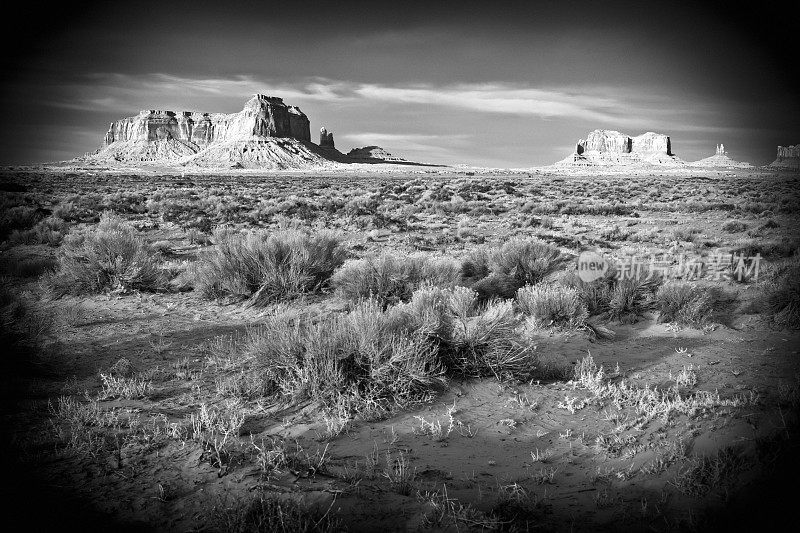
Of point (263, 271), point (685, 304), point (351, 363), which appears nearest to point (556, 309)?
point (685, 304)

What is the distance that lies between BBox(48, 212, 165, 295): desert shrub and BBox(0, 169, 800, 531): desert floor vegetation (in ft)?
0.18

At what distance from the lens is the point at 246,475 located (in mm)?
3336

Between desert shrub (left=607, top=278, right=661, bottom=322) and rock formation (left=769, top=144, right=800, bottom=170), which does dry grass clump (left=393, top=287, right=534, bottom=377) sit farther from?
rock formation (left=769, top=144, right=800, bottom=170)

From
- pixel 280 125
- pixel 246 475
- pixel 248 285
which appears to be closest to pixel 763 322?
pixel 246 475

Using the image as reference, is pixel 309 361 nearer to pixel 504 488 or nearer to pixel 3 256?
Result: pixel 504 488

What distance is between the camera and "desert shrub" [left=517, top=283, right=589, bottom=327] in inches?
282

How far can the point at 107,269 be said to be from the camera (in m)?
9.06

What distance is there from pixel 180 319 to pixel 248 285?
142cm

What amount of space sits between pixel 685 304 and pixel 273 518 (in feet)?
23.6

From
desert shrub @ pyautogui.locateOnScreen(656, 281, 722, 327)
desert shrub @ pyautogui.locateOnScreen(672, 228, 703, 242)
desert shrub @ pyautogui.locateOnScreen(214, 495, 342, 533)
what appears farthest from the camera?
desert shrub @ pyautogui.locateOnScreen(672, 228, 703, 242)

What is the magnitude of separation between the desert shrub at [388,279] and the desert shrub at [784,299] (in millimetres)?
4990

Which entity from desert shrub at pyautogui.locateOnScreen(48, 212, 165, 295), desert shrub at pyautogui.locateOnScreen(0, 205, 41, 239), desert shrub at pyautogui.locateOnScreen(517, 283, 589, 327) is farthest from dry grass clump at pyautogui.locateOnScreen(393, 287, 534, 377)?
desert shrub at pyautogui.locateOnScreen(0, 205, 41, 239)

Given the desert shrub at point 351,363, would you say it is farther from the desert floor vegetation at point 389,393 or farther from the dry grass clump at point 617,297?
the dry grass clump at point 617,297

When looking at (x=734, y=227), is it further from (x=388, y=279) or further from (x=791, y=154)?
(x=388, y=279)
